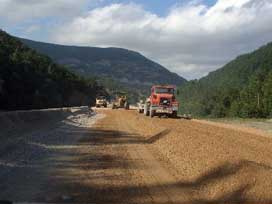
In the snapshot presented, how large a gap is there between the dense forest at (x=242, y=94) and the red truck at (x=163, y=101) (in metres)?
40.8

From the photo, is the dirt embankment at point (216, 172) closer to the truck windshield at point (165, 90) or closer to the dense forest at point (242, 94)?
the truck windshield at point (165, 90)

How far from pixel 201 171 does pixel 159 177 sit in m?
1.30

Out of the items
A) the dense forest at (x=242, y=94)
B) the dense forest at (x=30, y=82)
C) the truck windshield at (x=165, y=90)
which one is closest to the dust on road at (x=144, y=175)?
the truck windshield at (x=165, y=90)

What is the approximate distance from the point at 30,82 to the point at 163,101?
182 ft

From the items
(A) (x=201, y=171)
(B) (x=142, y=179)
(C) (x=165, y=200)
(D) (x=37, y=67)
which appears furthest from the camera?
(D) (x=37, y=67)

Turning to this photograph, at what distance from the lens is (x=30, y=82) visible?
324 ft

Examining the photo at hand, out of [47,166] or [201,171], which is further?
[47,166]

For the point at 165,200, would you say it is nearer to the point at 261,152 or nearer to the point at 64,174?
the point at 64,174

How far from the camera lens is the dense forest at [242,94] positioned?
105938mm

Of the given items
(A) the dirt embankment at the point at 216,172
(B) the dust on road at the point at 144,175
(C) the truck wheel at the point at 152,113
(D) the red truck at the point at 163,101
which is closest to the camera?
(B) the dust on road at the point at 144,175

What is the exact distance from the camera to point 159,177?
13.6 metres

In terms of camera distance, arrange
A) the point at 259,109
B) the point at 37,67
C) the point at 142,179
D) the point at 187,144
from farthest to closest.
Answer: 1. the point at 37,67
2. the point at 259,109
3. the point at 187,144
4. the point at 142,179

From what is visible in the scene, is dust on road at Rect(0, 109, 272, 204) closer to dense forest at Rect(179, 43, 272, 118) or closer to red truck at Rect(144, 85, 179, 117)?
red truck at Rect(144, 85, 179, 117)

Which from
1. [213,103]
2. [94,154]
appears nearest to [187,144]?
[94,154]
